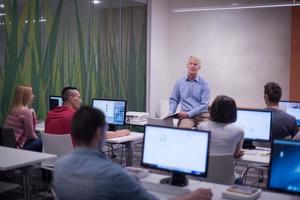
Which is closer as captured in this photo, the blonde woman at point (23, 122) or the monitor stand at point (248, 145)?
the monitor stand at point (248, 145)

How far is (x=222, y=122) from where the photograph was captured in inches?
139

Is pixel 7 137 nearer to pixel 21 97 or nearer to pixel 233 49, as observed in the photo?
pixel 21 97

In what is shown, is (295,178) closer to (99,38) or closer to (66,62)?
(66,62)

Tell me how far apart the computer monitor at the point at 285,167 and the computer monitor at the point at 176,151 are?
0.46 metres

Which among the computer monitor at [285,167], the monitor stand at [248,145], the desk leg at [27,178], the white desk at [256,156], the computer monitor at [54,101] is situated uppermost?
the computer monitor at [54,101]

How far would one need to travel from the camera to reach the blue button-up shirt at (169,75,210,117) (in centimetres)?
625

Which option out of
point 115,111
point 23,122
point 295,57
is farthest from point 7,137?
point 295,57

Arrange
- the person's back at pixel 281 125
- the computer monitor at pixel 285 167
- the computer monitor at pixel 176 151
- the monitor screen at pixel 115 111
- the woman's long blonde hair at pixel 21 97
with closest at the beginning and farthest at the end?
the computer monitor at pixel 285 167 → the computer monitor at pixel 176 151 → the person's back at pixel 281 125 → the woman's long blonde hair at pixel 21 97 → the monitor screen at pixel 115 111

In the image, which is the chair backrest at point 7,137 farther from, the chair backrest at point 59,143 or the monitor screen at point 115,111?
the monitor screen at point 115,111

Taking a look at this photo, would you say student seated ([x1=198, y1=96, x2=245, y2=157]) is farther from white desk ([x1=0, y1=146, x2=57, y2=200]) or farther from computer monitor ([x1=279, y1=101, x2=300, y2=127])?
computer monitor ([x1=279, y1=101, x2=300, y2=127])

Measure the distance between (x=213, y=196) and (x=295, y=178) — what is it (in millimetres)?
534

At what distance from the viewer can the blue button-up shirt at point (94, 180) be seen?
1946mm

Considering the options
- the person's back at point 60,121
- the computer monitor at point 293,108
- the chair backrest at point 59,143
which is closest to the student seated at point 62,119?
the person's back at point 60,121

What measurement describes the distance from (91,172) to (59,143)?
237 centimetres
